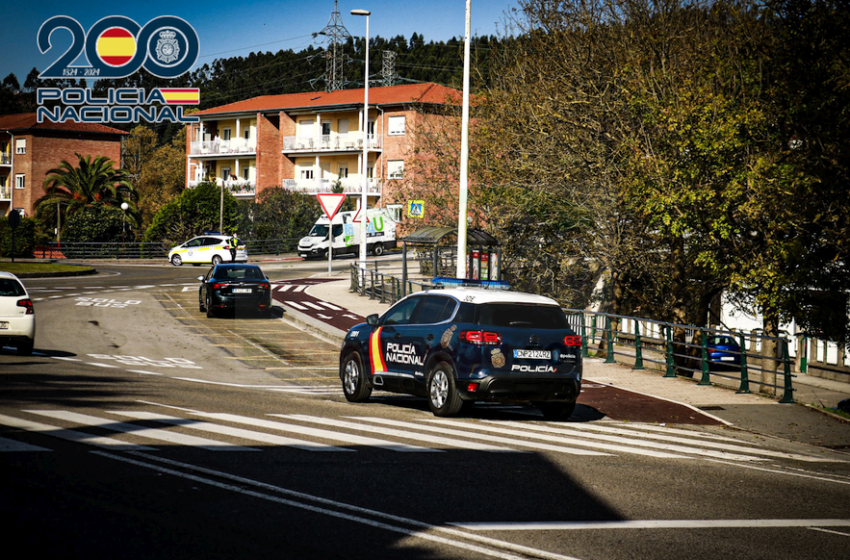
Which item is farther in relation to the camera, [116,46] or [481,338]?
[116,46]

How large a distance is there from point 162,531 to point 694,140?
16862 mm

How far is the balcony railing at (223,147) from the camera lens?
269 feet

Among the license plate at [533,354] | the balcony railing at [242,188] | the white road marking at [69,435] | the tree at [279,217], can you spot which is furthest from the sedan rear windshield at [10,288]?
the balcony railing at [242,188]

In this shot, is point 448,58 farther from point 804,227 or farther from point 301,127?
point 804,227

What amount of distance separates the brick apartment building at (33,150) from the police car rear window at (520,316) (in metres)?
80.6

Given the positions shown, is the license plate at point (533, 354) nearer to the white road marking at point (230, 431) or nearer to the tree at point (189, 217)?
the white road marking at point (230, 431)

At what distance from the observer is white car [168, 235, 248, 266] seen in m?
54.5

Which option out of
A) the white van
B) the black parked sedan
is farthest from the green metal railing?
the white van

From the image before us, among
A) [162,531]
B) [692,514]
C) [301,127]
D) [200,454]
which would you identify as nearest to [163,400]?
[200,454]

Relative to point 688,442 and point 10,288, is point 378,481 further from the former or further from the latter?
point 10,288

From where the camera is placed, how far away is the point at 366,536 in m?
5.92

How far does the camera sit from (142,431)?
9.56 m

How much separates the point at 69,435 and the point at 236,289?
1884cm

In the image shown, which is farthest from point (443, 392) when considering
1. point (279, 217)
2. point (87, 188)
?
point (87, 188)
